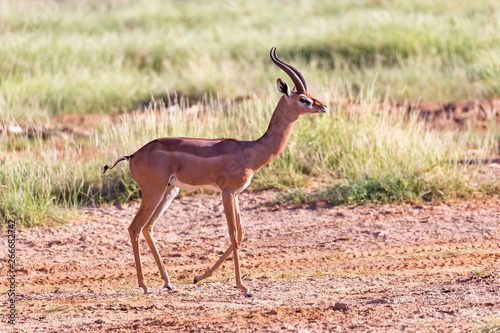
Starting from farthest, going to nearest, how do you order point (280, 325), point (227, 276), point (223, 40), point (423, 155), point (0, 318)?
point (223, 40) < point (423, 155) < point (227, 276) < point (0, 318) < point (280, 325)

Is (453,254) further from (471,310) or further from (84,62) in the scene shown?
(84,62)

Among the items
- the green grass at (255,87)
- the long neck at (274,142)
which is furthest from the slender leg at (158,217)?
the green grass at (255,87)

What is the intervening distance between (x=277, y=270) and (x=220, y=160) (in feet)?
5.15

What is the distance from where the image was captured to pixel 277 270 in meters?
6.88

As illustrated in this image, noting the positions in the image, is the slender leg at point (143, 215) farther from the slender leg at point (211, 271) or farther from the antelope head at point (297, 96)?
the antelope head at point (297, 96)

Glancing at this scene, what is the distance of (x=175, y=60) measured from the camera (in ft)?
58.2

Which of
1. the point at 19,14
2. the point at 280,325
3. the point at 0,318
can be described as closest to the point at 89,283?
the point at 0,318

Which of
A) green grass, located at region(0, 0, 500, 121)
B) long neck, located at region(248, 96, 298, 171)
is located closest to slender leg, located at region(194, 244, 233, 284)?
long neck, located at region(248, 96, 298, 171)

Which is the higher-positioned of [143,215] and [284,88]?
[284,88]

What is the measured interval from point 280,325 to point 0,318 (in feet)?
7.34

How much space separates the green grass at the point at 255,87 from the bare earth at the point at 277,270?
17.8 inches

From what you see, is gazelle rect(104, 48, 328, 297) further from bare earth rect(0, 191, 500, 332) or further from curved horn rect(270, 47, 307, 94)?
bare earth rect(0, 191, 500, 332)

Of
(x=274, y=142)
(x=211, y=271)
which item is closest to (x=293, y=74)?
(x=274, y=142)

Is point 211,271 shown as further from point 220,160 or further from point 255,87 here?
point 255,87
